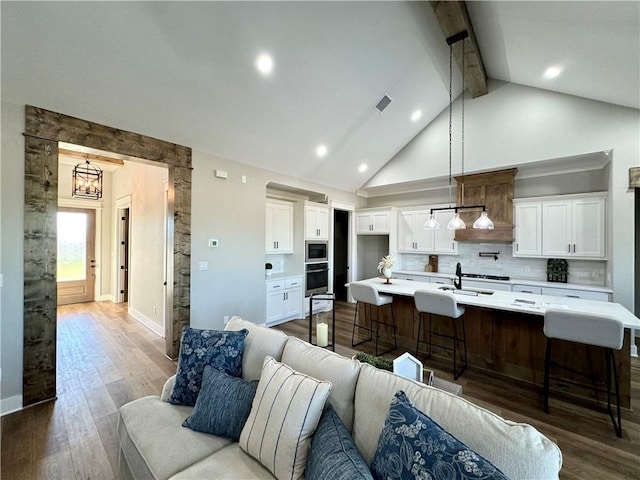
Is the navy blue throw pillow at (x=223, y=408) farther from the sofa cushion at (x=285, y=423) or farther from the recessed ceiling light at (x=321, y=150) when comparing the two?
the recessed ceiling light at (x=321, y=150)

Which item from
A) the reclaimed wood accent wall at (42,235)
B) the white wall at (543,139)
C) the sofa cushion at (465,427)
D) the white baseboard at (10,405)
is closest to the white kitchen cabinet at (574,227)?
the white wall at (543,139)

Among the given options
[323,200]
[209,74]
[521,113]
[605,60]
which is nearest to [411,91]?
[521,113]

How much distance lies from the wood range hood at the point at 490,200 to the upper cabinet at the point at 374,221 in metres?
1.49

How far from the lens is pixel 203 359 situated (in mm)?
1741

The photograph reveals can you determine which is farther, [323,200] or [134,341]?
[323,200]

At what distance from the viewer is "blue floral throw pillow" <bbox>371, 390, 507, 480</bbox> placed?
815mm

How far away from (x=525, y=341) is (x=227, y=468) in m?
3.22

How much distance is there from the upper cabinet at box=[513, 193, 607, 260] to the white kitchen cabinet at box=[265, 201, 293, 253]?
4077 millimetres

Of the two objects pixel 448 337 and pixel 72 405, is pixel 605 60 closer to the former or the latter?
pixel 448 337

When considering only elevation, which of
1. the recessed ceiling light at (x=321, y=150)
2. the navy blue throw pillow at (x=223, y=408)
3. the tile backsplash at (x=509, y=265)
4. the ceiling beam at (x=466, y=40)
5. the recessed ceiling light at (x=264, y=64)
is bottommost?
the navy blue throw pillow at (x=223, y=408)

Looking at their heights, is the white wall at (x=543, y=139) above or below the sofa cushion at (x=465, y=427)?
above

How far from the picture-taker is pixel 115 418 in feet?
7.73

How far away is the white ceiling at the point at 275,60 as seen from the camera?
2.28 m

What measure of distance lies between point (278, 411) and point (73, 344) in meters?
4.35
